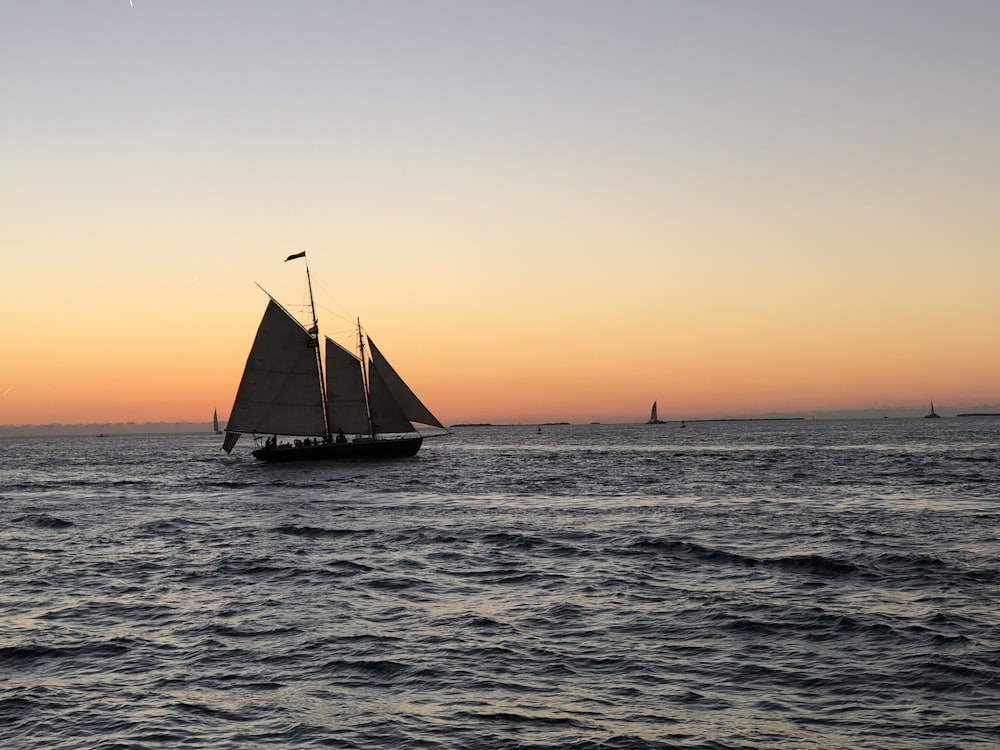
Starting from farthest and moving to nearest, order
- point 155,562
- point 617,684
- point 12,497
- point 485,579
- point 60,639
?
1. point 12,497
2. point 155,562
3. point 485,579
4. point 60,639
5. point 617,684

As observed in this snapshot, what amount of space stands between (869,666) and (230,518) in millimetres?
36231

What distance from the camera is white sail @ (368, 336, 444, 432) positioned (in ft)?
319

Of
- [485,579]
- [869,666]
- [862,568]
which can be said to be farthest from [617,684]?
[862,568]

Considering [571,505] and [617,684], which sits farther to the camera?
[571,505]

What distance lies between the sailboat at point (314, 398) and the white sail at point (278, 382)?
0.32 ft

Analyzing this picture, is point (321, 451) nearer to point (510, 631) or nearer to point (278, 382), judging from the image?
point (278, 382)

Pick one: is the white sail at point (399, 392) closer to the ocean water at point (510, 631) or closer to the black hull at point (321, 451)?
the black hull at point (321, 451)

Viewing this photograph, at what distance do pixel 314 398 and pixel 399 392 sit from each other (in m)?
9.47

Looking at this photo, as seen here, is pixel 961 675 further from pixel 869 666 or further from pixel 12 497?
pixel 12 497

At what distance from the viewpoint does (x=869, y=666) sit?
53.0ft

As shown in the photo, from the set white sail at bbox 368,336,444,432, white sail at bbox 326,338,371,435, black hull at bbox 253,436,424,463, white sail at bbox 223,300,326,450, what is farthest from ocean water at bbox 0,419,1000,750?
white sail at bbox 368,336,444,432

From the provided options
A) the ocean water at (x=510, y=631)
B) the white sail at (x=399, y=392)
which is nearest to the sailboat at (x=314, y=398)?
the white sail at (x=399, y=392)

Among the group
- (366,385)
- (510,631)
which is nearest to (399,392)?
(366,385)

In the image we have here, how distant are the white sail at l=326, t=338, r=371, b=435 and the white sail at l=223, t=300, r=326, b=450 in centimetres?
166
